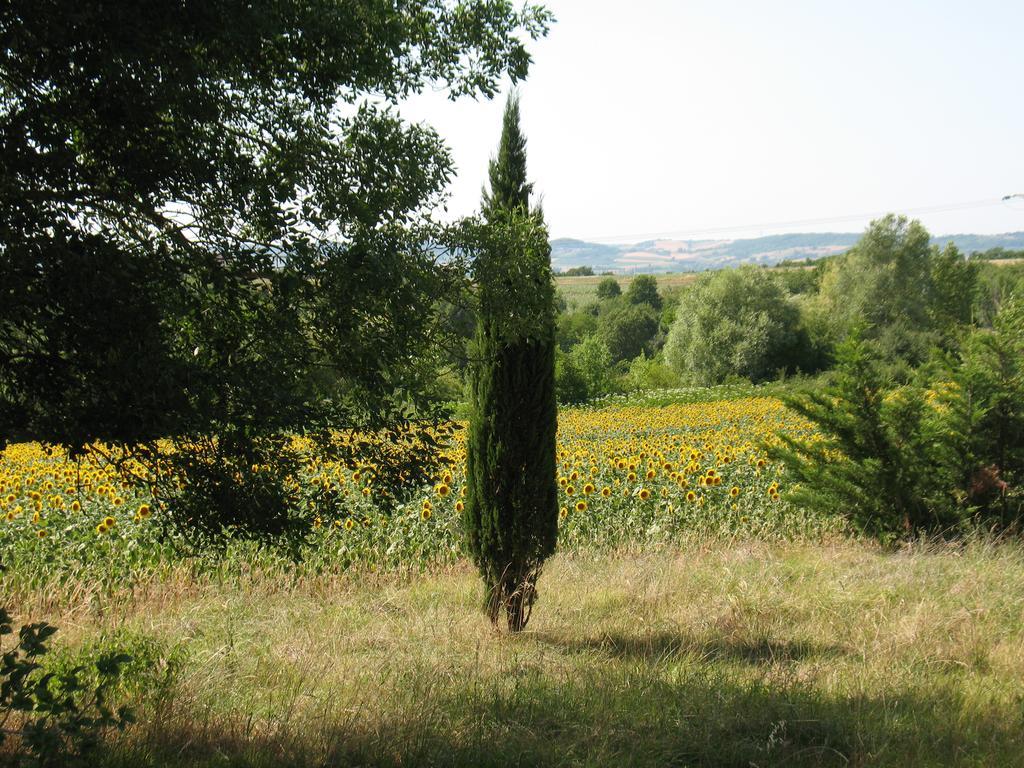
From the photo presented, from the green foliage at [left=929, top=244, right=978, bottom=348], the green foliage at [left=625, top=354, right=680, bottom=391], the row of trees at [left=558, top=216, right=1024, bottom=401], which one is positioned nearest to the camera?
the row of trees at [left=558, top=216, right=1024, bottom=401]

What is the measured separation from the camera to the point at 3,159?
3.43 meters

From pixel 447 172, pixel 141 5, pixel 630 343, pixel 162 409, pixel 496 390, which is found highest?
pixel 141 5

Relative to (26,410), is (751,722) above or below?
below

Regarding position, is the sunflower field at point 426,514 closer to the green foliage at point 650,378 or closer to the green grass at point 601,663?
the green grass at point 601,663

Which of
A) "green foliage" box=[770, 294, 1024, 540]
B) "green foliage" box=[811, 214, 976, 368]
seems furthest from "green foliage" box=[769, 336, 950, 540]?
"green foliage" box=[811, 214, 976, 368]

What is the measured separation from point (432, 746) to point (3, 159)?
Result: 10.1ft

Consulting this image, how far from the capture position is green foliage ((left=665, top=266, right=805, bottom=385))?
45625mm

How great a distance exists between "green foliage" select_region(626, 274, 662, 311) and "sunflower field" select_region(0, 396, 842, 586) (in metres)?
75.7

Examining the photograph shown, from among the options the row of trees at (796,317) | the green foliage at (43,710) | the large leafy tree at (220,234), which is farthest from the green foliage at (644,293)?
the green foliage at (43,710)

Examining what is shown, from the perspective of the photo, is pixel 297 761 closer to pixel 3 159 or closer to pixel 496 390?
pixel 3 159

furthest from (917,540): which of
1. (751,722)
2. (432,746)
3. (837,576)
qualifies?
(432,746)

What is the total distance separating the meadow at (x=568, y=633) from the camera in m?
4.23

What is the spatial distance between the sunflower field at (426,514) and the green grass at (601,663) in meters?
0.42

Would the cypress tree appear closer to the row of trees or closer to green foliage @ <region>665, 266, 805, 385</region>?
the row of trees
